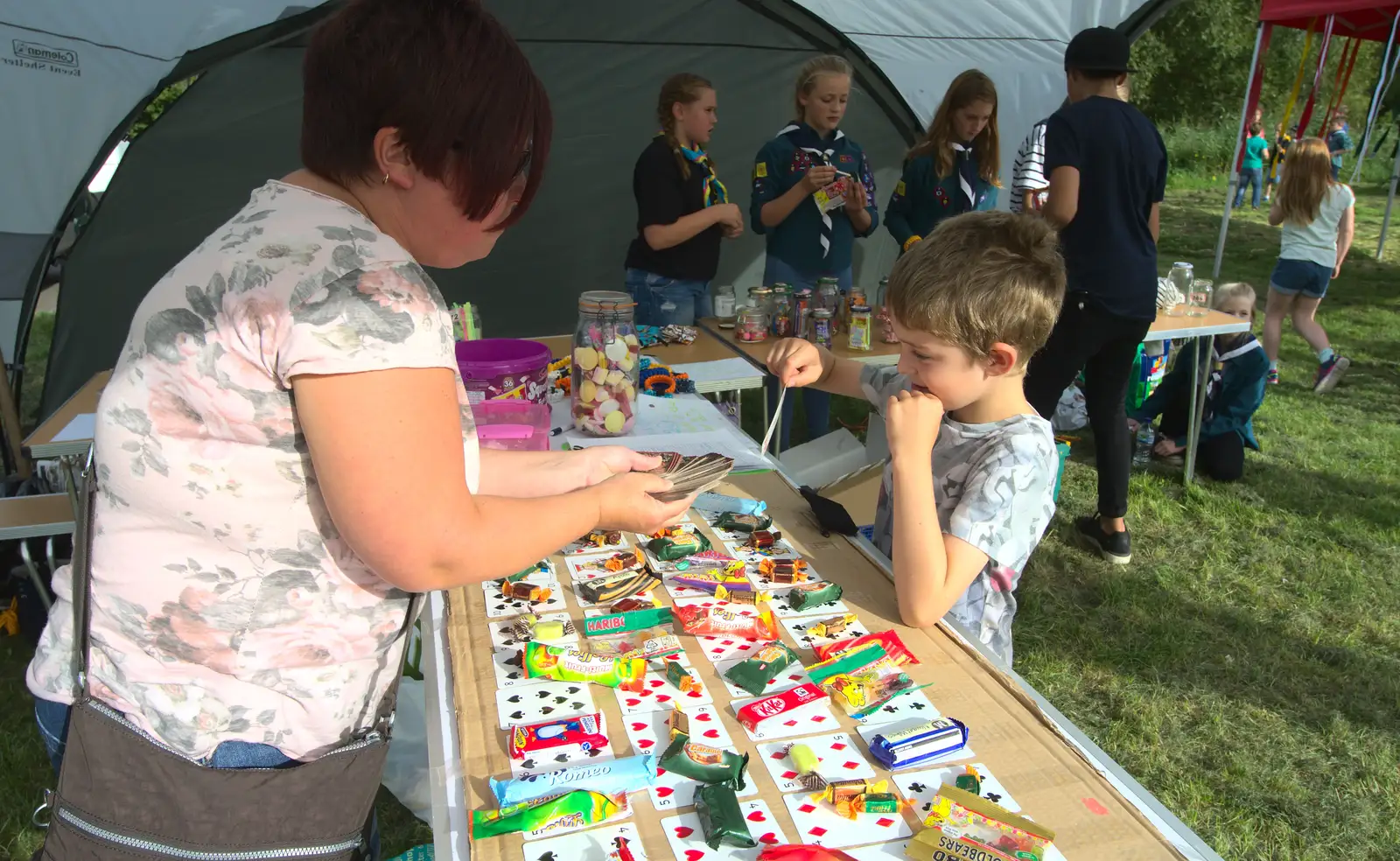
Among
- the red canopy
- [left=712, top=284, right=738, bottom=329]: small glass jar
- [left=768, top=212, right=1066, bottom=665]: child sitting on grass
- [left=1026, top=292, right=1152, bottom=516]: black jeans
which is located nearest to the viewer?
[left=768, top=212, right=1066, bottom=665]: child sitting on grass

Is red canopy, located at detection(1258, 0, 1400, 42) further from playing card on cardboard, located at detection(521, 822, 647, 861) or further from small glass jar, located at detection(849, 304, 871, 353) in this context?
playing card on cardboard, located at detection(521, 822, 647, 861)

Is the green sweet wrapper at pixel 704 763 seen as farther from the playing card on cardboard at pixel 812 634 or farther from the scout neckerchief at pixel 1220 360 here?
the scout neckerchief at pixel 1220 360

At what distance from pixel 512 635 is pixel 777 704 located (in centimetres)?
43

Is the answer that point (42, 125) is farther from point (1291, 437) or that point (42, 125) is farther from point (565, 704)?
point (1291, 437)

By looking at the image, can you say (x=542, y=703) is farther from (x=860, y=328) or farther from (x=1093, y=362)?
(x=1093, y=362)

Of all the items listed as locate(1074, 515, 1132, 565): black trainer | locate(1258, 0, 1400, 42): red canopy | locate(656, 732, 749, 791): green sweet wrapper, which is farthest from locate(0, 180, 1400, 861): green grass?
locate(1258, 0, 1400, 42): red canopy

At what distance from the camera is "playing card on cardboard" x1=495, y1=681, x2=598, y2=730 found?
3.95ft

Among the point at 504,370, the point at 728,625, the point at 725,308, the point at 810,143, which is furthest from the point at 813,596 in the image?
the point at 810,143

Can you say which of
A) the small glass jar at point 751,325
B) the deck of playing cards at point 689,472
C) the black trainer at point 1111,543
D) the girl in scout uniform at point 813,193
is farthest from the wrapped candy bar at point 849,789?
the black trainer at point 1111,543

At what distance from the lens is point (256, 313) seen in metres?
0.88

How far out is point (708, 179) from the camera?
4270 millimetres

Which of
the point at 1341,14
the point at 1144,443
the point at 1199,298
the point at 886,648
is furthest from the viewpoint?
the point at 1341,14

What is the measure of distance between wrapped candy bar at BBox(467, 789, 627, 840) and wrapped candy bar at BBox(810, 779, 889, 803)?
238 millimetres

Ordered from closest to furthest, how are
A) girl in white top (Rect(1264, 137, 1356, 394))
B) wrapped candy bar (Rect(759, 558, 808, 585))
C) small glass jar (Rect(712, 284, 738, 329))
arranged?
wrapped candy bar (Rect(759, 558, 808, 585)) < small glass jar (Rect(712, 284, 738, 329)) < girl in white top (Rect(1264, 137, 1356, 394))
